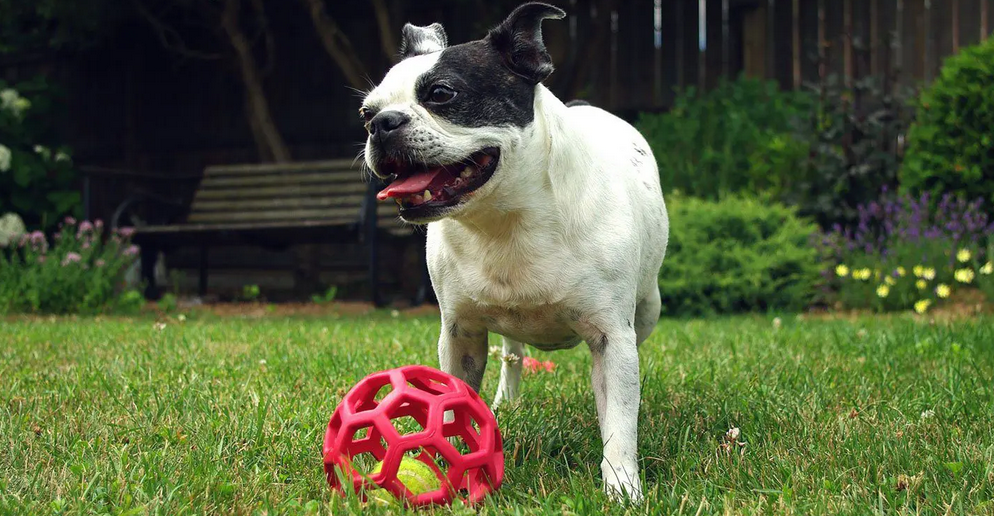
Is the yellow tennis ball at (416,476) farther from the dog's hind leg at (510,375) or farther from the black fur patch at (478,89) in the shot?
the dog's hind leg at (510,375)

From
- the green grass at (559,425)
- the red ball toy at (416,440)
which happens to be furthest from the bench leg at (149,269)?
the red ball toy at (416,440)

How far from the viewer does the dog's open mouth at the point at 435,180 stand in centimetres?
243

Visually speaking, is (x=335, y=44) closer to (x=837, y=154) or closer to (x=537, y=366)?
(x=837, y=154)

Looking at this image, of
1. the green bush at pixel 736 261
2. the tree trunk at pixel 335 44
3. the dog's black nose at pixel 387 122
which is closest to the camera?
the dog's black nose at pixel 387 122

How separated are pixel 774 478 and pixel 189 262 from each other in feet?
34.7

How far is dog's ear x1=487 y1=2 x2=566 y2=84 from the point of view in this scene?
255cm

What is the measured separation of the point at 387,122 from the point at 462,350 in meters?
0.82

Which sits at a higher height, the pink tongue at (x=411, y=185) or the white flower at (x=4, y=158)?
the pink tongue at (x=411, y=185)

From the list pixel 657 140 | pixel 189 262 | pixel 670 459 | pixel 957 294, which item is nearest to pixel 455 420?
pixel 670 459

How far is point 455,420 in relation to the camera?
2.57m

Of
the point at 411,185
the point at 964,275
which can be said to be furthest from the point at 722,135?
the point at 411,185

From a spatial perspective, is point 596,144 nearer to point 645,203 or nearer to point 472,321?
point 645,203

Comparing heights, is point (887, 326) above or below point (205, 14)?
below

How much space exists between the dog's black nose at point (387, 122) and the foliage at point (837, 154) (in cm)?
624
